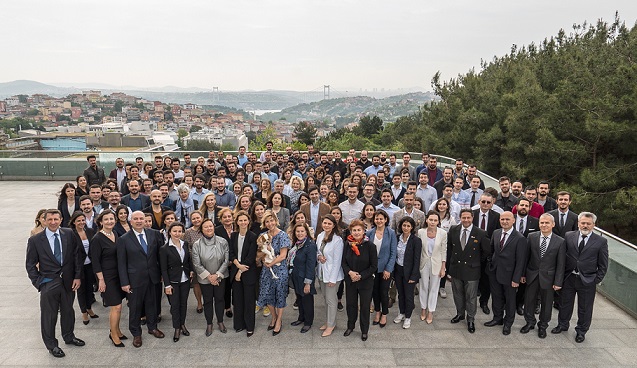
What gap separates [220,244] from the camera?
529 centimetres

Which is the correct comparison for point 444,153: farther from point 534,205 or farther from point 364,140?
point 364,140

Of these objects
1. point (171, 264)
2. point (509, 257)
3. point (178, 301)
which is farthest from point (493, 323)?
point (171, 264)

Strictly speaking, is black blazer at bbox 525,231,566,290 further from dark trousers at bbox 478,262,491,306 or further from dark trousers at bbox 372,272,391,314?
dark trousers at bbox 372,272,391,314

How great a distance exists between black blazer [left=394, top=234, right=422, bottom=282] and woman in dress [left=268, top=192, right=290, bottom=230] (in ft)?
6.39

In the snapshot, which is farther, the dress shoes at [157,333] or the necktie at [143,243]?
the dress shoes at [157,333]

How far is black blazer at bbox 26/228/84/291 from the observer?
4.78m

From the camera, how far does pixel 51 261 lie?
486 centimetres

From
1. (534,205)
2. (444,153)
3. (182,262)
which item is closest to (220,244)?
(182,262)

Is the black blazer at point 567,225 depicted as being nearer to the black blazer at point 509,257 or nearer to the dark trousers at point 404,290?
the black blazer at point 509,257

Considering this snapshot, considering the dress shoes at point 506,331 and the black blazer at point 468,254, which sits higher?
the black blazer at point 468,254

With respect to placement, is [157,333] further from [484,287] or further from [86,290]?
[484,287]

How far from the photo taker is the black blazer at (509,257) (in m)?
5.36

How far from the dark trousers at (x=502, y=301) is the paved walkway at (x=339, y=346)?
187 mm

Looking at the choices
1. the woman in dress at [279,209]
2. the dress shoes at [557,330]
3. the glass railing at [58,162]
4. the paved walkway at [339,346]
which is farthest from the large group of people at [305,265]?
the glass railing at [58,162]
